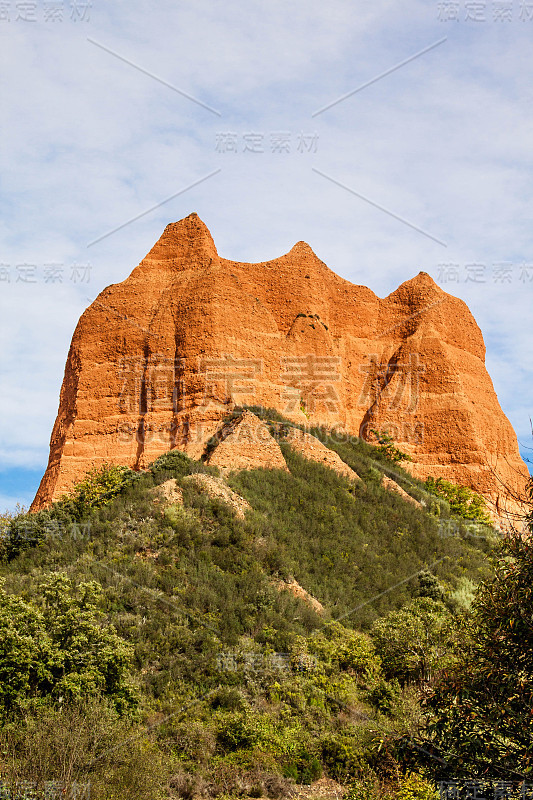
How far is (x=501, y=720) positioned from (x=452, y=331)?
3997 centimetres

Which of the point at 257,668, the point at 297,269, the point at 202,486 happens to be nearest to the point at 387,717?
the point at 257,668

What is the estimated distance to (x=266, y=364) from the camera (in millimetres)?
39062

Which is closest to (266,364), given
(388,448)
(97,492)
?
(388,448)

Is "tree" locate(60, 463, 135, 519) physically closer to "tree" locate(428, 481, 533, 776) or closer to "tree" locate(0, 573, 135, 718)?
"tree" locate(0, 573, 135, 718)

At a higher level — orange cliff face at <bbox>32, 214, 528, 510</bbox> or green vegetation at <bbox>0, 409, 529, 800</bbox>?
orange cliff face at <bbox>32, 214, 528, 510</bbox>

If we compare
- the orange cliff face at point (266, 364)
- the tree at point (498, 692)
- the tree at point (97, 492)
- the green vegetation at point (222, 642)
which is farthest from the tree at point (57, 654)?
the orange cliff face at point (266, 364)

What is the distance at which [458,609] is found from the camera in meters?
21.4

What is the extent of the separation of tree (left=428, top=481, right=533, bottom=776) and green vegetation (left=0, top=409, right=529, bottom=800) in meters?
0.11

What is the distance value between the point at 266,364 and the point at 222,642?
23.4 m

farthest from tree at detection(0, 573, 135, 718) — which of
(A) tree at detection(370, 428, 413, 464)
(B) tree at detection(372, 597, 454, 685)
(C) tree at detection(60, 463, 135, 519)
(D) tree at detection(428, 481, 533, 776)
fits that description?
(A) tree at detection(370, 428, 413, 464)

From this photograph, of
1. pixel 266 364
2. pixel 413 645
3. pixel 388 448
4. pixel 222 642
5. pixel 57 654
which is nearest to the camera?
pixel 57 654

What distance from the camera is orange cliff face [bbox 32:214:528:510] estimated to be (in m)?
36.3

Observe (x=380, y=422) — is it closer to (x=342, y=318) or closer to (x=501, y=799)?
(x=342, y=318)

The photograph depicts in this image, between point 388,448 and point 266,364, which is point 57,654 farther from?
point 388,448
